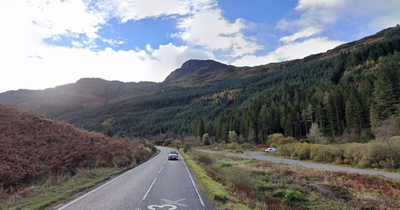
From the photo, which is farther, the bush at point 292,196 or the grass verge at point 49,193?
the bush at point 292,196

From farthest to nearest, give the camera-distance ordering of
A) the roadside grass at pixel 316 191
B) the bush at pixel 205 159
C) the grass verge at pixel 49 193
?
1. the bush at pixel 205 159
2. the roadside grass at pixel 316 191
3. the grass verge at pixel 49 193

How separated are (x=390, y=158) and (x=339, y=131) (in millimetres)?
52234

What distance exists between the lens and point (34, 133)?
1641 cm

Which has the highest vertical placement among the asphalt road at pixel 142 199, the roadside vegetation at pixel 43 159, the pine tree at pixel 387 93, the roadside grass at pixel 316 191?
the pine tree at pixel 387 93

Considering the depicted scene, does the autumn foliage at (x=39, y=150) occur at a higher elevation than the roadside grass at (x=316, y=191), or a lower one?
higher

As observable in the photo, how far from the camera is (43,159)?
13.9 metres

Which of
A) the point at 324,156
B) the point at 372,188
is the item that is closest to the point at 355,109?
the point at 324,156

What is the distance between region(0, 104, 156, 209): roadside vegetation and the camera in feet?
32.4

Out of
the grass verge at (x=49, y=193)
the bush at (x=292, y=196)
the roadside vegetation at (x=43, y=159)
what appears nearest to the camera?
the grass verge at (x=49, y=193)

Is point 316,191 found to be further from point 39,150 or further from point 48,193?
point 39,150

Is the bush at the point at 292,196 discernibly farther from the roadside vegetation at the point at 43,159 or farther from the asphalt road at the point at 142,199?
the roadside vegetation at the point at 43,159

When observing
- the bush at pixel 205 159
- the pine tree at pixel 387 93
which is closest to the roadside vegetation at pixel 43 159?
the bush at pixel 205 159

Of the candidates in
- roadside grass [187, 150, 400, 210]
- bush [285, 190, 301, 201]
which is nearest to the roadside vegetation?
roadside grass [187, 150, 400, 210]

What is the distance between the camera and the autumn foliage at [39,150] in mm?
11328
